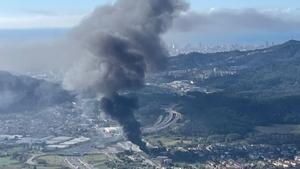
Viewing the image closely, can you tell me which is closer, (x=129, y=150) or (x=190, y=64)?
(x=129, y=150)

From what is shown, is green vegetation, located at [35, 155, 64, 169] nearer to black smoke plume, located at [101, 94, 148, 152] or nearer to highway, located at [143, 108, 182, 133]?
black smoke plume, located at [101, 94, 148, 152]

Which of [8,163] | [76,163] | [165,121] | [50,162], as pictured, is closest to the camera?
[76,163]

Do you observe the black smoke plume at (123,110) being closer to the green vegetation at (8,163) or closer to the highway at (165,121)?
the green vegetation at (8,163)

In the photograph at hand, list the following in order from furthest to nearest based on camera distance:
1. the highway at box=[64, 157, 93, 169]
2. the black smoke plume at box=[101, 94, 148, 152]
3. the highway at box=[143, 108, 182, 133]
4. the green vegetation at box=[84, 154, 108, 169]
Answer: the highway at box=[143, 108, 182, 133]
the green vegetation at box=[84, 154, 108, 169]
the highway at box=[64, 157, 93, 169]
the black smoke plume at box=[101, 94, 148, 152]

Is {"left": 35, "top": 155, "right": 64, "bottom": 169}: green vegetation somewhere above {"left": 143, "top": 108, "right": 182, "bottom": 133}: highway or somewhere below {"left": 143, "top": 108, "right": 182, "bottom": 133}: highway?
below

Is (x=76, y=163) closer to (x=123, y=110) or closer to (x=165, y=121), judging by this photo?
(x=123, y=110)

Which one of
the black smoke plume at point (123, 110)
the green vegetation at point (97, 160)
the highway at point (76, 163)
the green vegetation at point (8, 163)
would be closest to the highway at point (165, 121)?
the green vegetation at point (97, 160)

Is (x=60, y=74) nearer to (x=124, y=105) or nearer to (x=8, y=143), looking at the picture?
(x=8, y=143)

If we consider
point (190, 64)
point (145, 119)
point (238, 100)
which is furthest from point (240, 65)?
point (145, 119)

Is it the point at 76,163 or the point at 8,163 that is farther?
the point at 8,163

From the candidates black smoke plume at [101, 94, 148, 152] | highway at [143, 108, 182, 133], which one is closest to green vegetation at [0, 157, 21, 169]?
black smoke plume at [101, 94, 148, 152]

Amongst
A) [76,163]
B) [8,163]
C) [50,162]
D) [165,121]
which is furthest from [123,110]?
[165,121]
